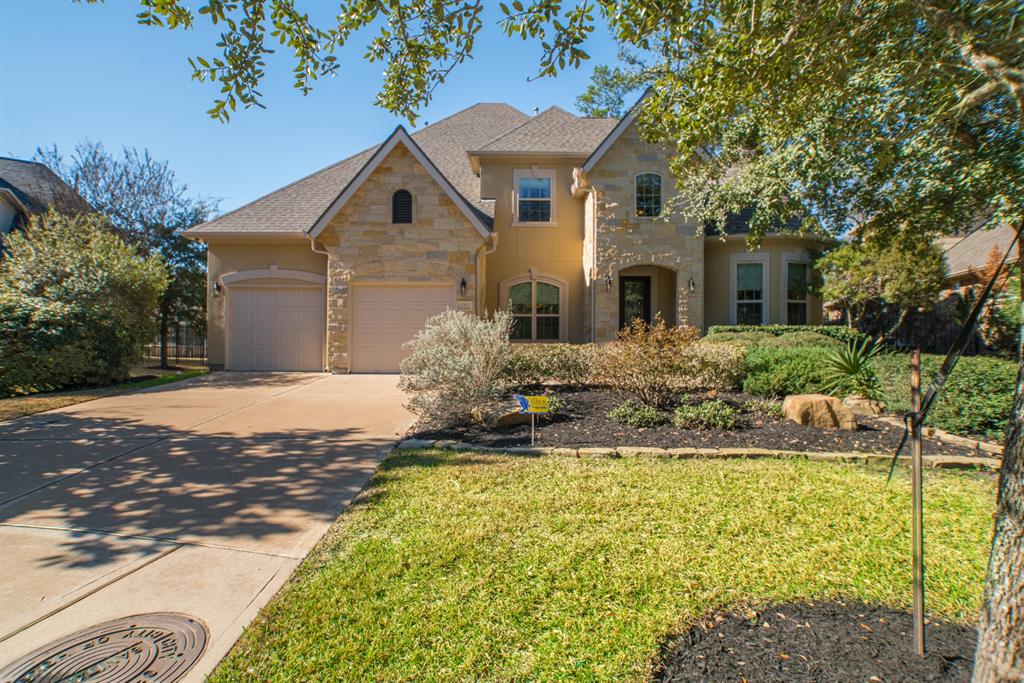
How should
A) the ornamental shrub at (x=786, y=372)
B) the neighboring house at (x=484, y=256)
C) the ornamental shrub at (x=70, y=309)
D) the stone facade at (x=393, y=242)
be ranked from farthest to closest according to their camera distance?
the neighboring house at (x=484, y=256) → the stone facade at (x=393, y=242) → the ornamental shrub at (x=70, y=309) → the ornamental shrub at (x=786, y=372)

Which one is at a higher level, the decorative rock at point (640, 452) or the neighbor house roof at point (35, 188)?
the neighbor house roof at point (35, 188)

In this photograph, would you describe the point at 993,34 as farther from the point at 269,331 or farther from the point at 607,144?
the point at 269,331

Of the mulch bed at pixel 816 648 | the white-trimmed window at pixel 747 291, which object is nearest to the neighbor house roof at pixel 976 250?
the white-trimmed window at pixel 747 291

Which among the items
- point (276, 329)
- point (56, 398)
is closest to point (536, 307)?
point (276, 329)

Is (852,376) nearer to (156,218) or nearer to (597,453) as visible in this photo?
(597,453)

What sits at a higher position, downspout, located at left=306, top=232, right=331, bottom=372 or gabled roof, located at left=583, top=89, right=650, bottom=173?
gabled roof, located at left=583, top=89, right=650, bottom=173

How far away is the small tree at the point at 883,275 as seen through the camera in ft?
46.6

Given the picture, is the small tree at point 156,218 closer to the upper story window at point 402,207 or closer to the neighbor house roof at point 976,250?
the upper story window at point 402,207

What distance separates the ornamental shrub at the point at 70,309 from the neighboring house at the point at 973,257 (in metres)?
24.2

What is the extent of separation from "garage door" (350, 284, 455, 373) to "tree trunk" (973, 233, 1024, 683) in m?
12.4

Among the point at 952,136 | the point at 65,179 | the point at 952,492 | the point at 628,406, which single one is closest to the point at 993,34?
the point at 952,136

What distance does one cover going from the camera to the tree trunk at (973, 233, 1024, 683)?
1.89m

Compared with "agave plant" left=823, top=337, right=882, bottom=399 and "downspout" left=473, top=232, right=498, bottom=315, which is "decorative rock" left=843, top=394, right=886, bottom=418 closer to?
"agave plant" left=823, top=337, right=882, bottom=399

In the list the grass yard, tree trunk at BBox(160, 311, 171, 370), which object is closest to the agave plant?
the grass yard
